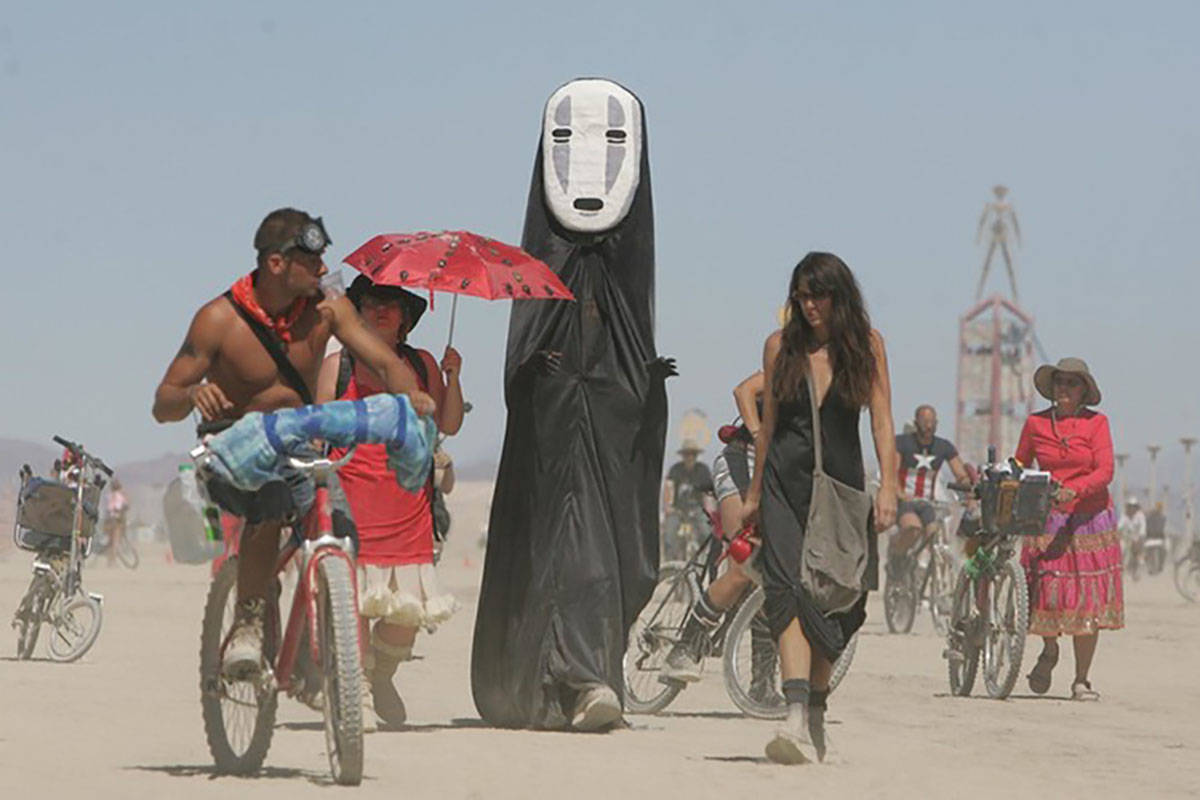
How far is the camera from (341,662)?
25.0 feet

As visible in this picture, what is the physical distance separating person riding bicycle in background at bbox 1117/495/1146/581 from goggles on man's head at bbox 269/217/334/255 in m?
44.7

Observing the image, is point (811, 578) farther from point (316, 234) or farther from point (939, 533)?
point (939, 533)

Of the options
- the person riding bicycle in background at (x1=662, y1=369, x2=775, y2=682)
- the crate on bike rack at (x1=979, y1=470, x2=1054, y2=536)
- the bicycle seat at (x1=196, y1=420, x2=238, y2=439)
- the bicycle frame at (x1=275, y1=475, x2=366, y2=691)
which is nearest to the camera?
the bicycle frame at (x1=275, y1=475, x2=366, y2=691)

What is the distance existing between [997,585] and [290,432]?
7.50 m

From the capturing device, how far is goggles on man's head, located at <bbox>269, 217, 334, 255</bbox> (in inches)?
323

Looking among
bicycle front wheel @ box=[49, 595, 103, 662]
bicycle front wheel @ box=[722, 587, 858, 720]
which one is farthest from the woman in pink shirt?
bicycle front wheel @ box=[49, 595, 103, 662]

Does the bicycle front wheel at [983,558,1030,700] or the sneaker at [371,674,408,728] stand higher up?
the bicycle front wheel at [983,558,1030,700]

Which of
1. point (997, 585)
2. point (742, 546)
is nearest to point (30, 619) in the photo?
point (997, 585)

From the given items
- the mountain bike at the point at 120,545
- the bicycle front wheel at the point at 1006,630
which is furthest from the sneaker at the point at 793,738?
the mountain bike at the point at 120,545

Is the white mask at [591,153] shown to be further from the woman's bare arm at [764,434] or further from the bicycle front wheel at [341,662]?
the bicycle front wheel at [341,662]

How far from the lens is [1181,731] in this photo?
12.8 metres

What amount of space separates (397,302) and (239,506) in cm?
298

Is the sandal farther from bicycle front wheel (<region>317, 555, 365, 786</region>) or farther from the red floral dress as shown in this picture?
bicycle front wheel (<region>317, 555, 365, 786</region>)

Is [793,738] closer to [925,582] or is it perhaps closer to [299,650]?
[299,650]
